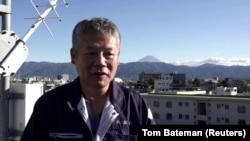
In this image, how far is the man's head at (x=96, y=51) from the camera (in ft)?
7.00

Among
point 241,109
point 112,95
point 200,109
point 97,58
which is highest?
point 97,58

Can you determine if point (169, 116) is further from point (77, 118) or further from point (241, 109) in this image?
point (77, 118)

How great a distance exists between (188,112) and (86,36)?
36.5m

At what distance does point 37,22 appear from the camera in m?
5.11

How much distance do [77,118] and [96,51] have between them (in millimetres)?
420

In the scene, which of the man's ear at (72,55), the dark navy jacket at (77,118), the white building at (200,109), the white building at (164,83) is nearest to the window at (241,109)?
the white building at (200,109)

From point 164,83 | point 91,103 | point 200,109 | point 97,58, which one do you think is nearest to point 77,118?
point 91,103

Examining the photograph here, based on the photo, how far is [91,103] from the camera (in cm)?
229

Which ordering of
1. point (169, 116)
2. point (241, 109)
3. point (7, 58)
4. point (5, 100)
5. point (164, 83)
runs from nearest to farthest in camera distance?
1. point (7, 58)
2. point (5, 100)
3. point (241, 109)
4. point (169, 116)
5. point (164, 83)

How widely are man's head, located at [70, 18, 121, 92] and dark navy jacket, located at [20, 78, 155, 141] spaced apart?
5.8 inches

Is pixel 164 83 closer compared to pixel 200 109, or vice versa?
pixel 200 109

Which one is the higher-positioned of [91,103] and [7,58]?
[7,58]

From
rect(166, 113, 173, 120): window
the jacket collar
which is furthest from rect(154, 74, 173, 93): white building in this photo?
the jacket collar

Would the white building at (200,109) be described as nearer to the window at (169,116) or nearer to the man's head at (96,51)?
the window at (169,116)
